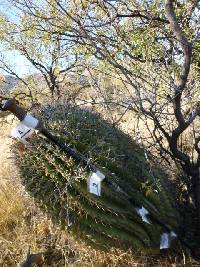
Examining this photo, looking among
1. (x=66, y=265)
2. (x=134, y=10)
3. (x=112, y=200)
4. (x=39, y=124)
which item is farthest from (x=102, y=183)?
(x=134, y=10)

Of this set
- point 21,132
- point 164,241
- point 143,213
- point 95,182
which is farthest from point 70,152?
point 164,241

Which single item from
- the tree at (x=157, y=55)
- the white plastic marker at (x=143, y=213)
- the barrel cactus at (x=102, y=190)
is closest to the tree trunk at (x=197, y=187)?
the tree at (x=157, y=55)

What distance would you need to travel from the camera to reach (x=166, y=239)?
4.07 metres

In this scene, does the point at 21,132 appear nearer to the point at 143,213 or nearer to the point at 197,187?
the point at 143,213

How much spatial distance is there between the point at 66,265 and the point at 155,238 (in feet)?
2.68

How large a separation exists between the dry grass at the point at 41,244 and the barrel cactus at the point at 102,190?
0.52ft

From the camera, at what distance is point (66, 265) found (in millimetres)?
4391

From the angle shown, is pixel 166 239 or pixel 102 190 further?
pixel 166 239

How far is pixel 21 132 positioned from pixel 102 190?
0.72m

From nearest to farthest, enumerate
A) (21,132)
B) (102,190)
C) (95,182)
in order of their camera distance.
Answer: (21,132)
(95,182)
(102,190)

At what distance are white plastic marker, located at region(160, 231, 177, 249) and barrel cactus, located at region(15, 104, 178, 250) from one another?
0.04 metres

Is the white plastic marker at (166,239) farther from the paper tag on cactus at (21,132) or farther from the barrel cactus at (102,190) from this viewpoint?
the paper tag on cactus at (21,132)

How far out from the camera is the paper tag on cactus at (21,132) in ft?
11.5

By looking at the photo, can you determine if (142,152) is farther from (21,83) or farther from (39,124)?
(21,83)
